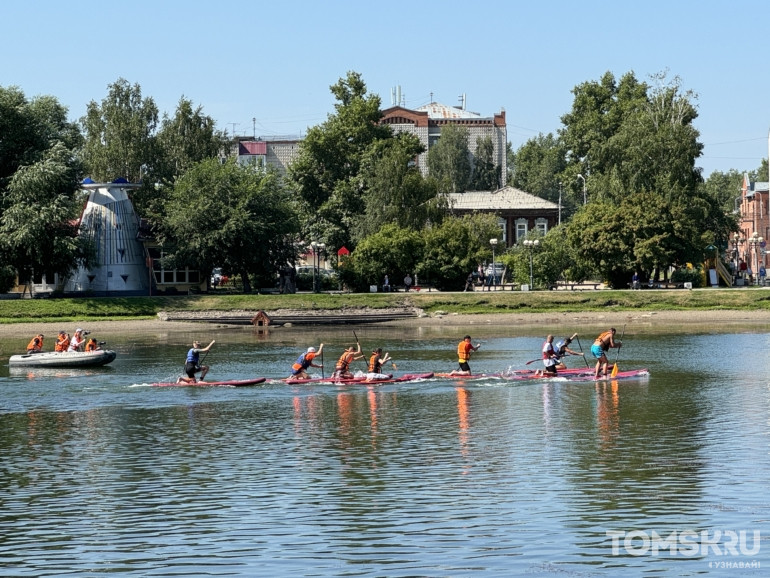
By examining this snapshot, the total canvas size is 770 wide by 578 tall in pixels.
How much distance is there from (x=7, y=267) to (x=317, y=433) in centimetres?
5352

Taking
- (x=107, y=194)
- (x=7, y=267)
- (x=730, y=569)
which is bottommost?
(x=730, y=569)

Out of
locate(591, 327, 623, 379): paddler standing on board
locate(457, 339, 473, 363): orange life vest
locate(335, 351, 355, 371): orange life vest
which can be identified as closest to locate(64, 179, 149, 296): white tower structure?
locate(335, 351, 355, 371): orange life vest

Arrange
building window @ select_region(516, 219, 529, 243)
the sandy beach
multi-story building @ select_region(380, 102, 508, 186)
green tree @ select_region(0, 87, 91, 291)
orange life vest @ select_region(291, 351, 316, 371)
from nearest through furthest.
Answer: orange life vest @ select_region(291, 351, 316, 371) < the sandy beach < green tree @ select_region(0, 87, 91, 291) < building window @ select_region(516, 219, 529, 243) < multi-story building @ select_region(380, 102, 508, 186)

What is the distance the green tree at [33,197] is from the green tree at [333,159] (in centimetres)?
2633

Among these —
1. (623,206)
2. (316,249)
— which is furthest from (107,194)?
(623,206)

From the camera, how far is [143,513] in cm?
2156

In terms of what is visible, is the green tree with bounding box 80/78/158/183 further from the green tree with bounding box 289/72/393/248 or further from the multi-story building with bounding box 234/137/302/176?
the multi-story building with bounding box 234/137/302/176

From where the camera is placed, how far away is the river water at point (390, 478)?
59.8 ft

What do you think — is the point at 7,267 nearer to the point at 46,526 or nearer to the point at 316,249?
the point at 316,249

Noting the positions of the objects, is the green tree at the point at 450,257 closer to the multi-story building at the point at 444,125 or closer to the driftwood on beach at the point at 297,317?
the driftwood on beach at the point at 297,317

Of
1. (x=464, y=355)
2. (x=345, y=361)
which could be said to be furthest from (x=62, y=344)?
(x=464, y=355)

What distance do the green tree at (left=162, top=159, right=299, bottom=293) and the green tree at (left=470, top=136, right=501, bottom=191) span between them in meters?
69.6

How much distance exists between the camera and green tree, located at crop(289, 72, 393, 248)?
103 metres

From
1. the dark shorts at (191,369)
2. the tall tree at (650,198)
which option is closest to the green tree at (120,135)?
the tall tree at (650,198)
